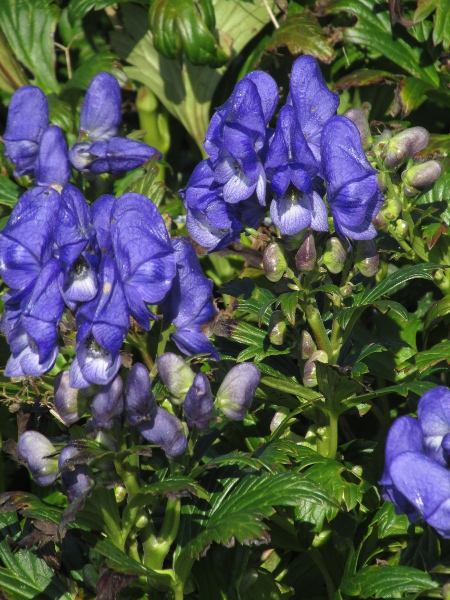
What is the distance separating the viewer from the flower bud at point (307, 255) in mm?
1291

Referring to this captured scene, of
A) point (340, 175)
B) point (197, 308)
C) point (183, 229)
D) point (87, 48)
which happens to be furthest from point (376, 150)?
point (87, 48)

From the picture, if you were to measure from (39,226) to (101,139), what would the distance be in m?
0.87

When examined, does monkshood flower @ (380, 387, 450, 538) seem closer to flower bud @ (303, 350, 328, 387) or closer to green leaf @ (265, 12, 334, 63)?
flower bud @ (303, 350, 328, 387)

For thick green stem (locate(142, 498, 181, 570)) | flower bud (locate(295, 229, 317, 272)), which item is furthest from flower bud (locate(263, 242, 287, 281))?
thick green stem (locate(142, 498, 181, 570))

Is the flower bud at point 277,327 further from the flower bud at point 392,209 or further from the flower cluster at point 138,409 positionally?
the flower bud at point 392,209

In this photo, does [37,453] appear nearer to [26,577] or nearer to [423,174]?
[26,577]

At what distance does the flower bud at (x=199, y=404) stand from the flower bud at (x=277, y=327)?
24cm

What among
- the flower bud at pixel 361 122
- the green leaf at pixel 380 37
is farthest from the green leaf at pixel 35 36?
the flower bud at pixel 361 122

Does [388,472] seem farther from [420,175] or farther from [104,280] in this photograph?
[420,175]

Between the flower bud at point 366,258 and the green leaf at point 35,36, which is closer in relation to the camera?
the flower bud at point 366,258

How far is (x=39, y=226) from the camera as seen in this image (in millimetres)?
1134

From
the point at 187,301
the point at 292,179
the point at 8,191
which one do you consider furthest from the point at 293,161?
the point at 8,191

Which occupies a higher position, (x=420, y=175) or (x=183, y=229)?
(x=420, y=175)

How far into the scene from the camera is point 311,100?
52.4 inches
